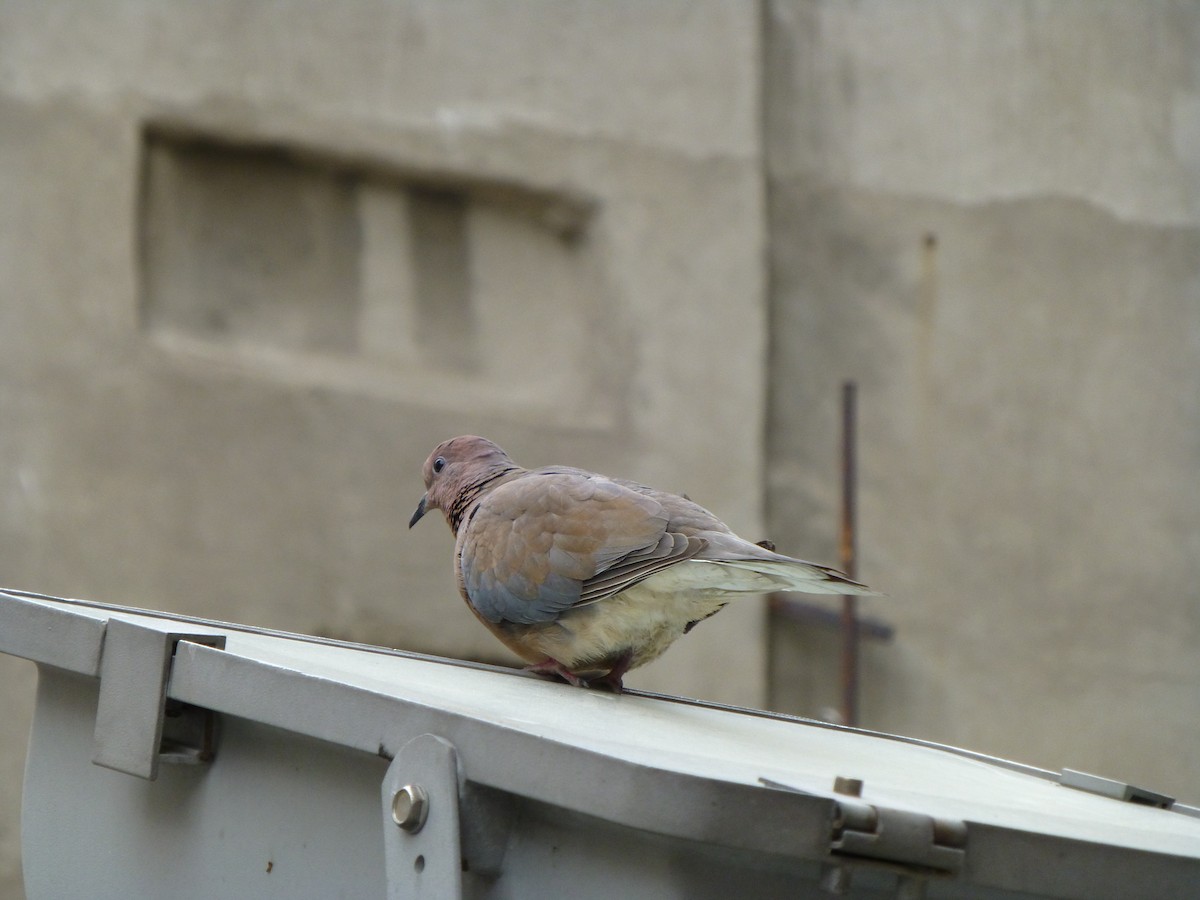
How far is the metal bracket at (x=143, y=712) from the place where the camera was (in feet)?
5.29

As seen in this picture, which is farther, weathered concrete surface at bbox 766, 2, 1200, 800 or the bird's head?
weathered concrete surface at bbox 766, 2, 1200, 800

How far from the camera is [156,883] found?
1716 mm

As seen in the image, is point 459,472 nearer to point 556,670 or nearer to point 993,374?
point 556,670

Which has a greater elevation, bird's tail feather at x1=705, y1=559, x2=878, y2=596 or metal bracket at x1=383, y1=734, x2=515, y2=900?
bird's tail feather at x1=705, y1=559, x2=878, y2=596

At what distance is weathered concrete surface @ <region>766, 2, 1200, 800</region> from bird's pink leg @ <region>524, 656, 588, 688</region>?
4594 mm

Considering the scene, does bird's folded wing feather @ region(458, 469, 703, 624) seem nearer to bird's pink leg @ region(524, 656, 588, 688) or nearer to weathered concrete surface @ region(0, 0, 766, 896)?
bird's pink leg @ region(524, 656, 588, 688)

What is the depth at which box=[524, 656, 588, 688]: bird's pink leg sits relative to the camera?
8.02 ft

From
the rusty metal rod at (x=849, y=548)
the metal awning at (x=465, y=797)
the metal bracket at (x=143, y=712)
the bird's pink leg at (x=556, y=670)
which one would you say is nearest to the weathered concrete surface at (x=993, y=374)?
the rusty metal rod at (x=849, y=548)

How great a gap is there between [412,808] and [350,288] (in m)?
5.41

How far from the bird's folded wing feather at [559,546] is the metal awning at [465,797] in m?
0.26

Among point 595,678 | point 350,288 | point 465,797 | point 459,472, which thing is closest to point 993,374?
point 350,288

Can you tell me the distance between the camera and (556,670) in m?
2.48

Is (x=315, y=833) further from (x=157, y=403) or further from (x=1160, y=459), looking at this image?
(x=1160, y=459)

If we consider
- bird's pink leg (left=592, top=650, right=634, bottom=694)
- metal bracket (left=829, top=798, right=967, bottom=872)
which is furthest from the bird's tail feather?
metal bracket (left=829, top=798, right=967, bottom=872)
